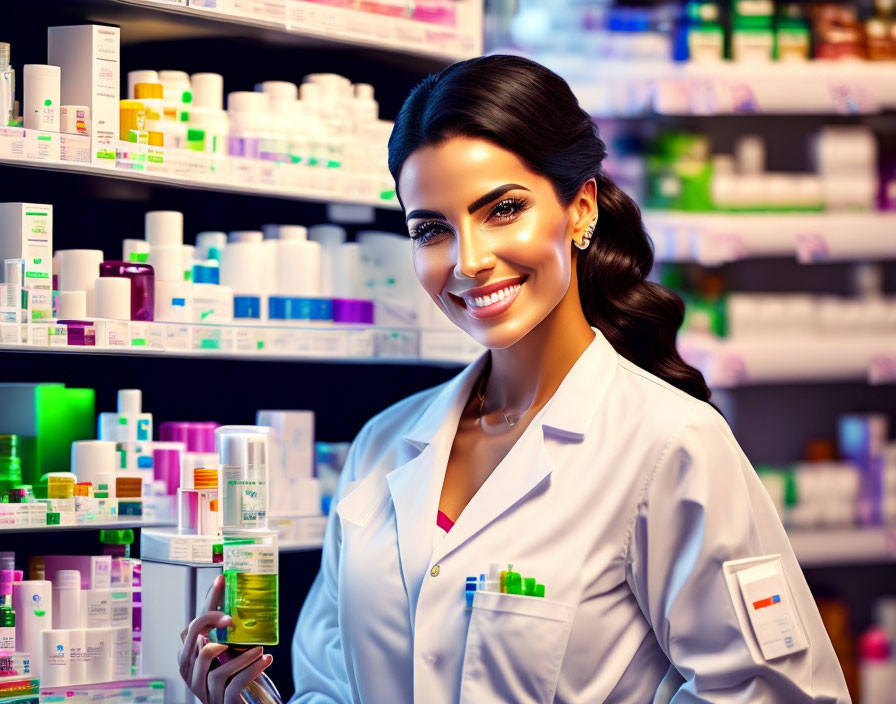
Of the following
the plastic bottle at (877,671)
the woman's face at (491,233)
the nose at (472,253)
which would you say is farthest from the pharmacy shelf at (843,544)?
the nose at (472,253)

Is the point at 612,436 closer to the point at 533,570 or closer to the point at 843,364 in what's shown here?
the point at 533,570

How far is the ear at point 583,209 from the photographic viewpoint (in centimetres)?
215

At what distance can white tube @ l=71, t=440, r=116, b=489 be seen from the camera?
231cm

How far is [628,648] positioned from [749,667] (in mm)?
214

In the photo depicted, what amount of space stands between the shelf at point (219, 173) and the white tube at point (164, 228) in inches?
2.7

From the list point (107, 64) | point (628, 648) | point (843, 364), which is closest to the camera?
point (628, 648)

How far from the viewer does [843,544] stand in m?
3.98

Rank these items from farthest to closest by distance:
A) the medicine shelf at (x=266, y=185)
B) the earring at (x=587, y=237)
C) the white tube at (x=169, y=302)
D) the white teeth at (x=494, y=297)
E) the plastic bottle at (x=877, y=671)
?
the plastic bottle at (x=877, y=671)
the white tube at (x=169, y=302)
the medicine shelf at (x=266, y=185)
the earring at (x=587, y=237)
the white teeth at (x=494, y=297)

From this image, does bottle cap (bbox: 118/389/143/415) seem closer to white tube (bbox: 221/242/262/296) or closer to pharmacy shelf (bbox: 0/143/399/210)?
white tube (bbox: 221/242/262/296)

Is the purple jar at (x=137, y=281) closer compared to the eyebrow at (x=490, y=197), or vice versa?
the eyebrow at (x=490, y=197)

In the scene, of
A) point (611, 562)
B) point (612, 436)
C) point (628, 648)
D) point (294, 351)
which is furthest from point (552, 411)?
point (294, 351)

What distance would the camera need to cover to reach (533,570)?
6.63 ft

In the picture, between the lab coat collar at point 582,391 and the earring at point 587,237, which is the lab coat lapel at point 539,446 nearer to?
the lab coat collar at point 582,391

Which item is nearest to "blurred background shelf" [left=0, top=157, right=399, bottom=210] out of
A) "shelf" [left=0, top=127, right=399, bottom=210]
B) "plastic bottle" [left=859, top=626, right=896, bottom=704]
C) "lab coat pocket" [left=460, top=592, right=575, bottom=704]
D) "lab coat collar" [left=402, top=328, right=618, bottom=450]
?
"shelf" [left=0, top=127, right=399, bottom=210]
